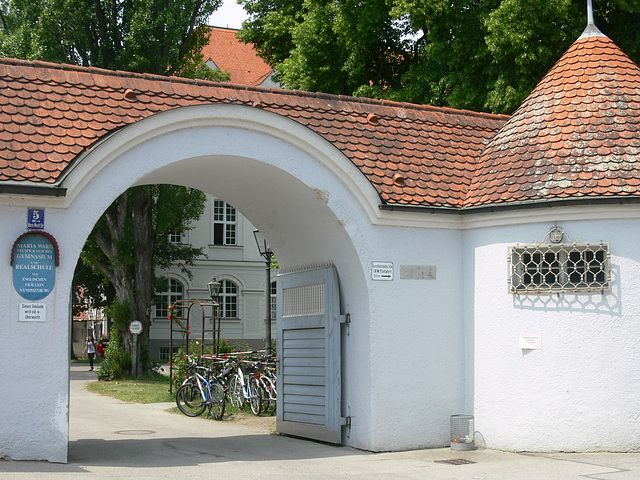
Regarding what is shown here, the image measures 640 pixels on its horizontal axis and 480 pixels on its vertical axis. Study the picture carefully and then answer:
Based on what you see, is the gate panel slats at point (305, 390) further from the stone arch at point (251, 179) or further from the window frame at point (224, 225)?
the window frame at point (224, 225)

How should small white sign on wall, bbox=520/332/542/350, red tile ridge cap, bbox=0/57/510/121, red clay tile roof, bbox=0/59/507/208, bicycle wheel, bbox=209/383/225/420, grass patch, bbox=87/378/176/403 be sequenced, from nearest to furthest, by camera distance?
red clay tile roof, bbox=0/59/507/208 → red tile ridge cap, bbox=0/57/510/121 → small white sign on wall, bbox=520/332/542/350 → bicycle wheel, bbox=209/383/225/420 → grass patch, bbox=87/378/176/403

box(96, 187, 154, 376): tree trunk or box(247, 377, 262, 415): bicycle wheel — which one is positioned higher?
box(96, 187, 154, 376): tree trunk

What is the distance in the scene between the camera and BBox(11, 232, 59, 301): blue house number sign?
9258 mm

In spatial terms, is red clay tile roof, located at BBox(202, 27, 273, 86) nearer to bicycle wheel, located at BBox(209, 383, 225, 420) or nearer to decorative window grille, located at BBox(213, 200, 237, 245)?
decorative window grille, located at BBox(213, 200, 237, 245)

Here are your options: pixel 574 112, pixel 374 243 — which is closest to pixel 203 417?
pixel 374 243

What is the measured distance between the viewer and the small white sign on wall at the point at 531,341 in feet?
35.5

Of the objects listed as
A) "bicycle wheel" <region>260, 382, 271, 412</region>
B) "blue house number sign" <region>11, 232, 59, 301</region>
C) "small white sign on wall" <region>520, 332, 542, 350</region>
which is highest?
"blue house number sign" <region>11, 232, 59, 301</region>

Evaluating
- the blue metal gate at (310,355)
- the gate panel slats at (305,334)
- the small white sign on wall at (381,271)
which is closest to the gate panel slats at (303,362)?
the blue metal gate at (310,355)

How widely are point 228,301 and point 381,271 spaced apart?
3020cm

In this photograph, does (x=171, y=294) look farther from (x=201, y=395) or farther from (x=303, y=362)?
(x=303, y=362)

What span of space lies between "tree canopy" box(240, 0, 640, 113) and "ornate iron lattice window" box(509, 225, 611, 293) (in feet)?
29.1

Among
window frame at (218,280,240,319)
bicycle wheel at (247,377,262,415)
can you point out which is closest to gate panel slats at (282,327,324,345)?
bicycle wheel at (247,377,262,415)

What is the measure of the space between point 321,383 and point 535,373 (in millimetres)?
2983

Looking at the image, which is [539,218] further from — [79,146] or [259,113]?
[79,146]
